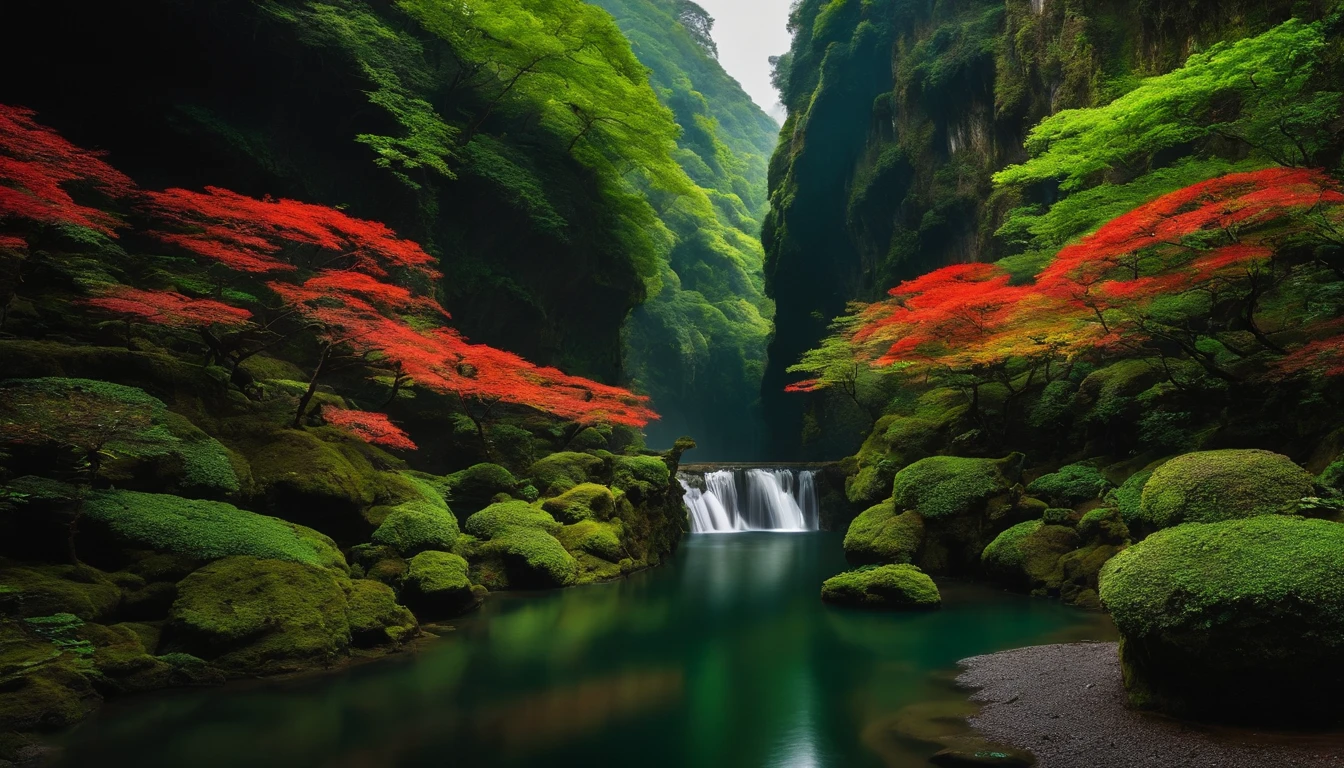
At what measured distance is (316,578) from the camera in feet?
26.8

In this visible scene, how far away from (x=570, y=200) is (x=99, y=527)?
55.6 ft

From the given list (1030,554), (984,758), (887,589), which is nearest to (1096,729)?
(984,758)

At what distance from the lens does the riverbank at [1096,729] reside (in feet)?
14.9

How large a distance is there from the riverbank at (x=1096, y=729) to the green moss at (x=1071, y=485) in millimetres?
5918

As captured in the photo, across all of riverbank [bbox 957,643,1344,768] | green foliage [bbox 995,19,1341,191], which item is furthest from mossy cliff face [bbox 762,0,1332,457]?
riverbank [bbox 957,643,1344,768]

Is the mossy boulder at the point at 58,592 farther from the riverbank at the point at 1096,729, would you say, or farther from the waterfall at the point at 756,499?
the waterfall at the point at 756,499

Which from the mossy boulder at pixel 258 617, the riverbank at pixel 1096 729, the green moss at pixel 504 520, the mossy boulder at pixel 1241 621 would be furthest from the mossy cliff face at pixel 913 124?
the mossy boulder at pixel 258 617

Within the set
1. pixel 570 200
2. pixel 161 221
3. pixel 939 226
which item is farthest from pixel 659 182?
pixel 161 221

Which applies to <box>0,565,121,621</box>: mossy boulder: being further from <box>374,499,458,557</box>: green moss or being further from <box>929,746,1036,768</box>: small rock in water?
<box>929,746,1036,768</box>: small rock in water

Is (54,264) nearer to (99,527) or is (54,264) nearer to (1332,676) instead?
(99,527)

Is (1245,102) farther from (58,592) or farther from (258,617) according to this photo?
(58,592)

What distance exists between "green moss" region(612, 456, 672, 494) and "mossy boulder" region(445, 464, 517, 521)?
2.58m

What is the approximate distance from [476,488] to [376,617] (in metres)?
6.52

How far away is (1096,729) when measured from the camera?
17.4ft
